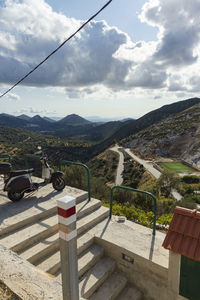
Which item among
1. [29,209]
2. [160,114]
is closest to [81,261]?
[29,209]

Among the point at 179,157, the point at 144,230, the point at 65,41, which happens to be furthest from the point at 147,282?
the point at 179,157

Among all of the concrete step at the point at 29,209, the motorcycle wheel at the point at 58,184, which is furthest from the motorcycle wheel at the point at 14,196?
the motorcycle wheel at the point at 58,184

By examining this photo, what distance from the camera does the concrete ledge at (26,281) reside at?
2.00 m

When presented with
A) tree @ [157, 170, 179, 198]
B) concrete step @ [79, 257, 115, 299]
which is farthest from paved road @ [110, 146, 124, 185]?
concrete step @ [79, 257, 115, 299]

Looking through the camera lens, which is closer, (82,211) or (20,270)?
(20,270)

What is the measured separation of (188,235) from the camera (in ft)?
8.73

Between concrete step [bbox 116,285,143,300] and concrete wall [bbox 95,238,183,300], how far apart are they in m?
0.09

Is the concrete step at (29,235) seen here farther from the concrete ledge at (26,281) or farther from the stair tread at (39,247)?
the concrete ledge at (26,281)

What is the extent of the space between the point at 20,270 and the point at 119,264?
7.11 feet

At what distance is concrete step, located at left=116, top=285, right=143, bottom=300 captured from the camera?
3.35m

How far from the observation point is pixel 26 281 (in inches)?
85.4

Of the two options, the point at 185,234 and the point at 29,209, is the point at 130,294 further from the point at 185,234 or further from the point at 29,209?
the point at 29,209

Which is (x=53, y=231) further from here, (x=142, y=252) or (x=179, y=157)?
(x=179, y=157)

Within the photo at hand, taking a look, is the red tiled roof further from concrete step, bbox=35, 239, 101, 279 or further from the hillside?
the hillside
